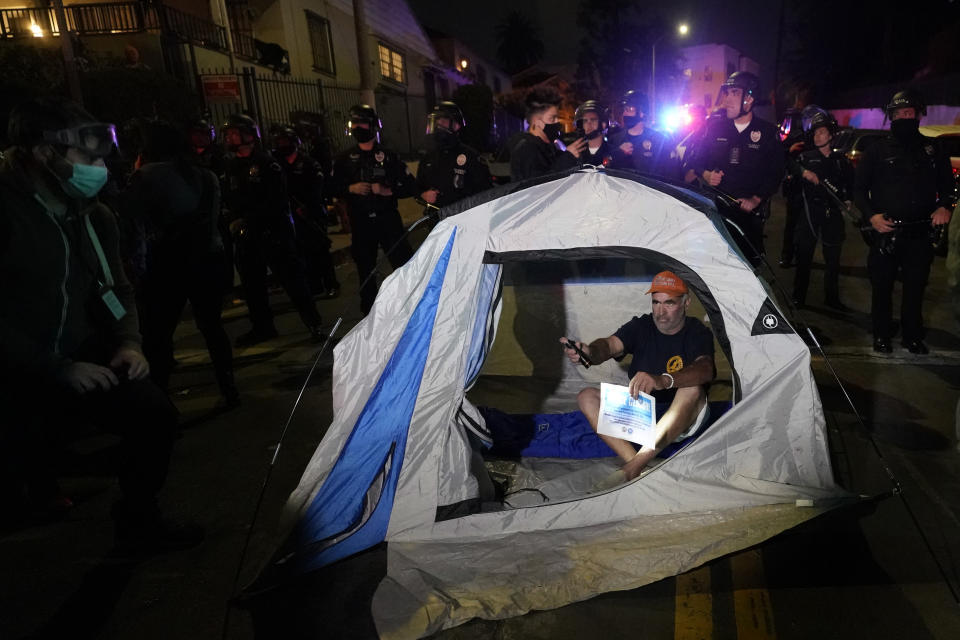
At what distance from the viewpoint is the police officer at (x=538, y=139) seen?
5332 mm

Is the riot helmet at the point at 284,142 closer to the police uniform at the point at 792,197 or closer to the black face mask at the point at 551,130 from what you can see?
the black face mask at the point at 551,130

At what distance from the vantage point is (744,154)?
518cm

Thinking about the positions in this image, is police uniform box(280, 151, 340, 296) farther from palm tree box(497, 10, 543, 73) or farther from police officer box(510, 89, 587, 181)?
palm tree box(497, 10, 543, 73)

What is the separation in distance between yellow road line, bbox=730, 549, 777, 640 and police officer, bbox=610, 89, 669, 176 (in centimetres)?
515

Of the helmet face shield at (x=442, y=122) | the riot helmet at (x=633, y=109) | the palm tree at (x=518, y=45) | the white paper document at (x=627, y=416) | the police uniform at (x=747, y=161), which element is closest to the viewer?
the white paper document at (x=627, y=416)

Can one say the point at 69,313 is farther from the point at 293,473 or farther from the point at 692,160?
the point at 692,160

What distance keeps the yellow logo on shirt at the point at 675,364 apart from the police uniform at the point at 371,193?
324 cm

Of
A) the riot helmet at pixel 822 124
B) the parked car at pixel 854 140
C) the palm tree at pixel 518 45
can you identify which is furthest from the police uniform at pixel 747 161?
the palm tree at pixel 518 45

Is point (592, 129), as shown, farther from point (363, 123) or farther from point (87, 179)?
point (87, 179)

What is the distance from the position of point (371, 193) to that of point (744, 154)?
3369 millimetres

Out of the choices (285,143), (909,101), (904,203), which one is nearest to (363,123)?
(285,143)

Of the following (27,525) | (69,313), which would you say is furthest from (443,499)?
(27,525)

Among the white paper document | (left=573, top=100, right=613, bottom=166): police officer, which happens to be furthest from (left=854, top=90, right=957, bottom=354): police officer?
the white paper document

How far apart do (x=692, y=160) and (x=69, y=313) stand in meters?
5.02
